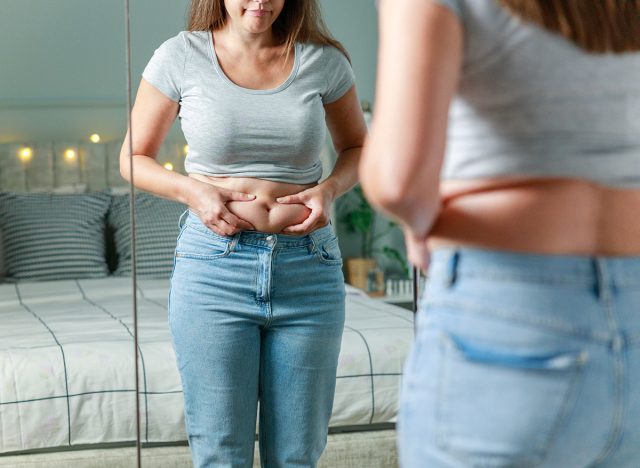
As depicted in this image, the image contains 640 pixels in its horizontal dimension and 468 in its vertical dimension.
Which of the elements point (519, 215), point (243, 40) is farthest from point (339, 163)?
→ point (519, 215)

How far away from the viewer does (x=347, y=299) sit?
1.90 m

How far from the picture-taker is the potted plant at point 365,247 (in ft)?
6.06

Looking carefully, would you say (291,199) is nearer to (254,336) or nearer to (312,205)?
(312,205)

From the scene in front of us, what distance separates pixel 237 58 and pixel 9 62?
626 mm

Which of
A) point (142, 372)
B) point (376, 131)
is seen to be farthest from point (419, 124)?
point (142, 372)

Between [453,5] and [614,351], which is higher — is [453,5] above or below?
above

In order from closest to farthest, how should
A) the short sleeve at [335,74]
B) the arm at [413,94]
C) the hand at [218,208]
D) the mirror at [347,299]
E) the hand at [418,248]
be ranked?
1. the arm at [413,94]
2. the hand at [418,248]
3. the hand at [218,208]
4. the short sleeve at [335,74]
5. the mirror at [347,299]

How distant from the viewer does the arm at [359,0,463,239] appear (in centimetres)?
63

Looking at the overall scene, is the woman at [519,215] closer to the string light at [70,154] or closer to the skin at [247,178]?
the skin at [247,178]

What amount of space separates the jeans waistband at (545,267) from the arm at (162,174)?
0.75 m

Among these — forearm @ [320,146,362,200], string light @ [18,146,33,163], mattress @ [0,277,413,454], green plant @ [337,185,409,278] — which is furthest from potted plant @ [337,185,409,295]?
string light @ [18,146,33,163]

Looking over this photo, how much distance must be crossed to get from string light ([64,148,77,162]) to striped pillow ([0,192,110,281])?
3.8 inches

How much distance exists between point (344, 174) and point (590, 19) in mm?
865

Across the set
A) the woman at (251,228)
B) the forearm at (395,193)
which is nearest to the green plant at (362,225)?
the woman at (251,228)
